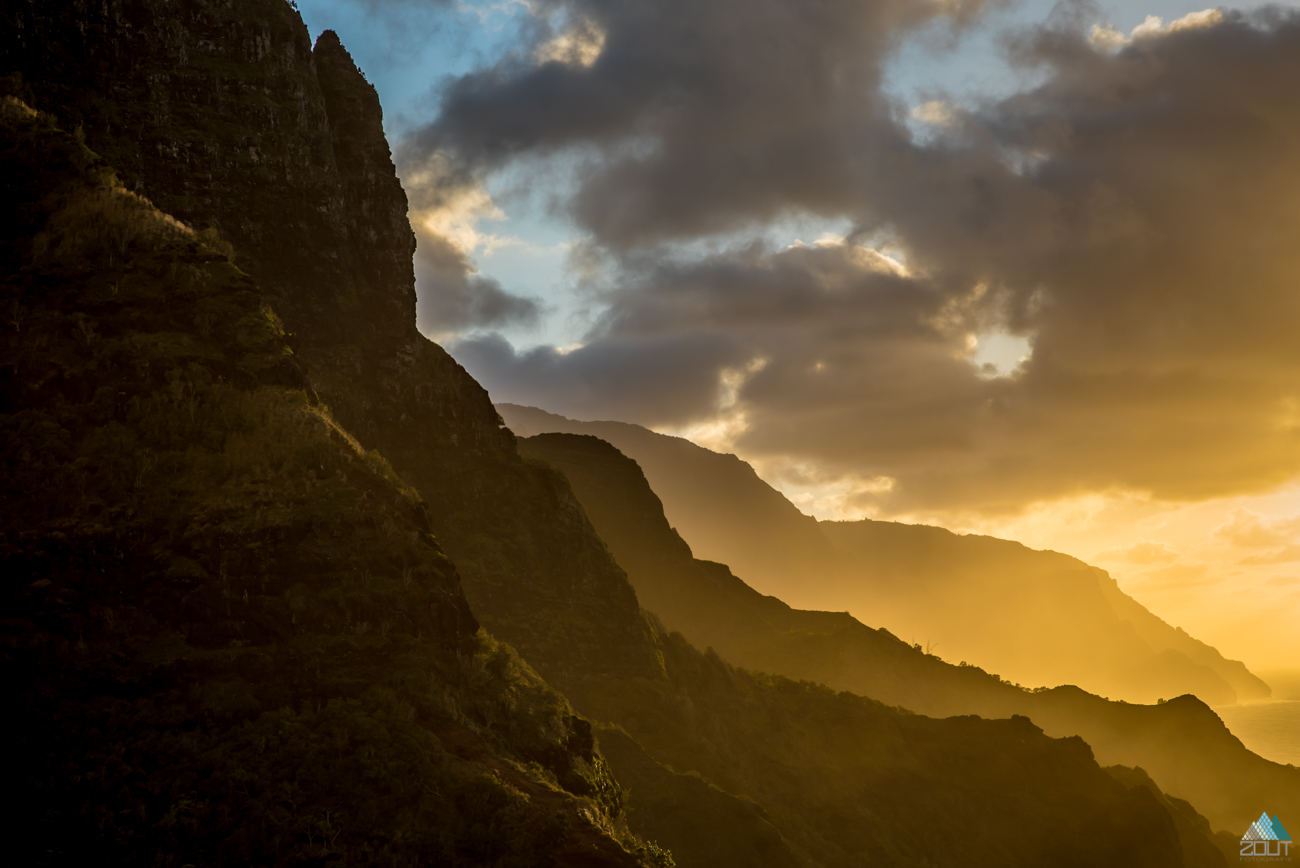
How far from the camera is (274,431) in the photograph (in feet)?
68.7

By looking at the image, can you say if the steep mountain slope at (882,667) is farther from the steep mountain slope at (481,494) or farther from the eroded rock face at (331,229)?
the eroded rock face at (331,229)

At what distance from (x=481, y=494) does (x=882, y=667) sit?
58.8 meters

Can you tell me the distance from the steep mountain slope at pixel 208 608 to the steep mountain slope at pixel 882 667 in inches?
2631

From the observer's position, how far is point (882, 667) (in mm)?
90250

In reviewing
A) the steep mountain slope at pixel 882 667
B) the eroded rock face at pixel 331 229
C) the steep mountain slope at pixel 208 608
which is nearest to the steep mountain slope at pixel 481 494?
A: the eroded rock face at pixel 331 229

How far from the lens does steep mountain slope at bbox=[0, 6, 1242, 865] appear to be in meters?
39.2

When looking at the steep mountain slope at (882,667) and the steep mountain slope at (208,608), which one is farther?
the steep mountain slope at (882,667)

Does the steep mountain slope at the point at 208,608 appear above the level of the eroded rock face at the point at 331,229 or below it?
below

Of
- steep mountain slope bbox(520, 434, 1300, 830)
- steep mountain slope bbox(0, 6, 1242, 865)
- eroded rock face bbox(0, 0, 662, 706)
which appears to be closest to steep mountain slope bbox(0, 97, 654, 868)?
eroded rock face bbox(0, 0, 662, 706)

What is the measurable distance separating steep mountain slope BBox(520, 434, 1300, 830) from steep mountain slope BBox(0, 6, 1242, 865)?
897 inches

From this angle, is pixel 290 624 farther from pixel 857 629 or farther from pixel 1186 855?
pixel 857 629

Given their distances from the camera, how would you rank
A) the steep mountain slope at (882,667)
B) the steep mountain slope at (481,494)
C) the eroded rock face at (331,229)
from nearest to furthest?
1. the eroded rock face at (331,229)
2. the steep mountain slope at (481,494)
3. the steep mountain slope at (882,667)

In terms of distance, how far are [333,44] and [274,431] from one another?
160ft

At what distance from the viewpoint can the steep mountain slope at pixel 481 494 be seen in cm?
3925
